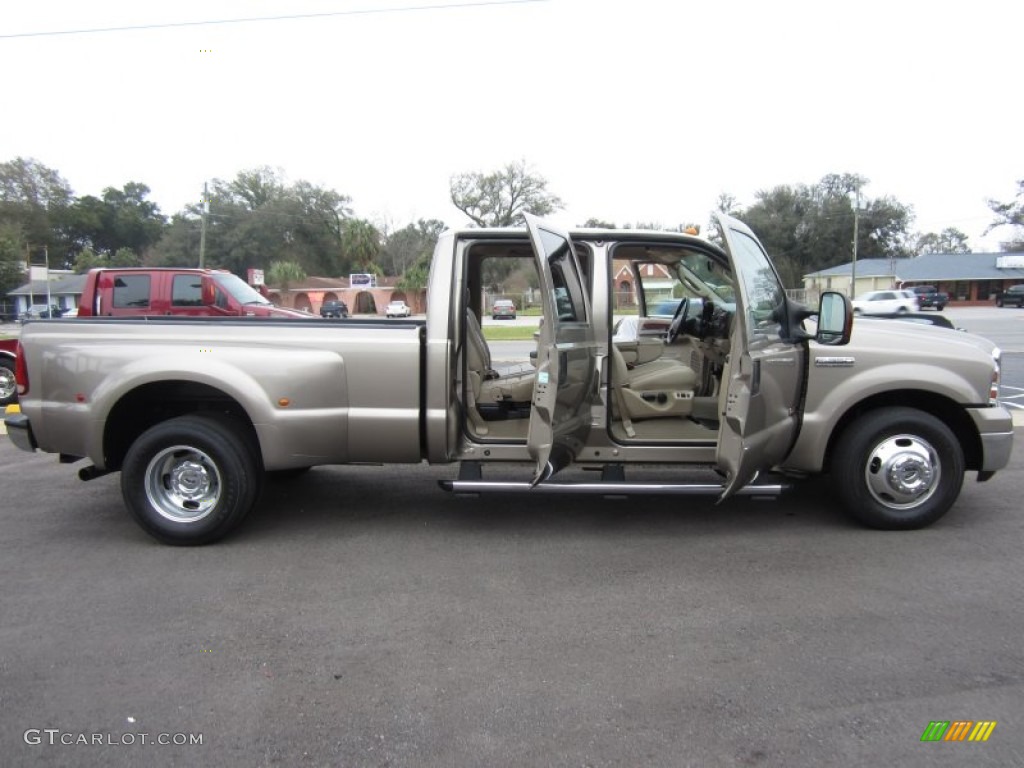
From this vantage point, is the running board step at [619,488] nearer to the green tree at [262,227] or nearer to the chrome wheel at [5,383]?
the chrome wheel at [5,383]

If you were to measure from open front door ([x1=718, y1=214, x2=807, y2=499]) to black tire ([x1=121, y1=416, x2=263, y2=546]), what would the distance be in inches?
121

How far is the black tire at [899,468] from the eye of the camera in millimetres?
4871

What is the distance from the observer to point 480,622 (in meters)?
3.76

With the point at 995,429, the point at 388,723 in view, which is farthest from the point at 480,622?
the point at 995,429

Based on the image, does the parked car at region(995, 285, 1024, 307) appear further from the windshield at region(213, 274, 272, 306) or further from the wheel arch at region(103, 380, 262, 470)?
the wheel arch at region(103, 380, 262, 470)

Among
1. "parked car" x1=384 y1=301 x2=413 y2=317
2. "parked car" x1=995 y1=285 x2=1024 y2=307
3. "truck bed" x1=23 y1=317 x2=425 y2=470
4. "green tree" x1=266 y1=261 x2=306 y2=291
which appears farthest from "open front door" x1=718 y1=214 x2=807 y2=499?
"parked car" x1=995 y1=285 x2=1024 y2=307

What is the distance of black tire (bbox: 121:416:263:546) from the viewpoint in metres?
4.73

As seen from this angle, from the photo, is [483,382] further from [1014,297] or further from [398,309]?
[1014,297]

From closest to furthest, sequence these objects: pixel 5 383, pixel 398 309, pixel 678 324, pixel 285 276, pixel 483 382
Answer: pixel 483 382
pixel 678 324
pixel 5 383
pixel 398 309
pixel 285 276

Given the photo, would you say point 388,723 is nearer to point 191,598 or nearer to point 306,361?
point 191,598

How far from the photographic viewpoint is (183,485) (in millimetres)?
4844

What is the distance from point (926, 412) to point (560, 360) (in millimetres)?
2661

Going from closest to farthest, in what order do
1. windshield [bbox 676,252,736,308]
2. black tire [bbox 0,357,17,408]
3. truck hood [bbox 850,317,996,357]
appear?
1. truck hood [bbox 850,317,996,357]
2. windshield [bbox 676,252,736,308]
3. black tire [bbox 0,357,17,408]

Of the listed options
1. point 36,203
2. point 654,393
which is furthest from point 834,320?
point 36,203
